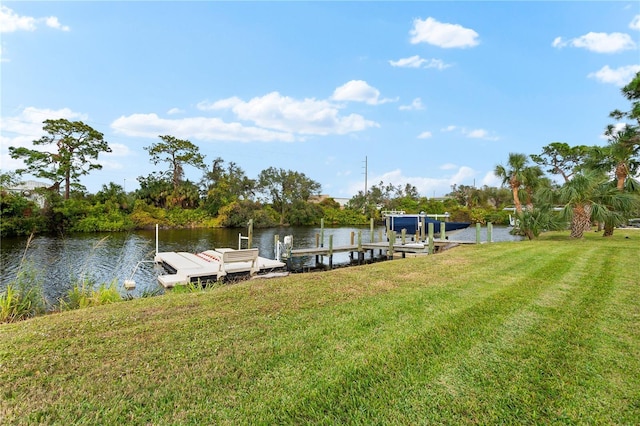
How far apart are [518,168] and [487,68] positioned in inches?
288

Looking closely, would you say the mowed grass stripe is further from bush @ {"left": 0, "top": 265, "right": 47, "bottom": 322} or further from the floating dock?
the floating dock

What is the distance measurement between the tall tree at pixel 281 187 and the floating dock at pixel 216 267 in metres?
36.8

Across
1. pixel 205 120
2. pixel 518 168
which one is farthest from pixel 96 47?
pixel 518 168

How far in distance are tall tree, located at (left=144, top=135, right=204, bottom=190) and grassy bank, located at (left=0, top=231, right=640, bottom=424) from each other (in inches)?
1660

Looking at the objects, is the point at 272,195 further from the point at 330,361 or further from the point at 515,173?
the point at 330,361

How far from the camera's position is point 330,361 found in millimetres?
2744

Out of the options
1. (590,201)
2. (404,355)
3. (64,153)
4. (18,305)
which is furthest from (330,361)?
(64,153)

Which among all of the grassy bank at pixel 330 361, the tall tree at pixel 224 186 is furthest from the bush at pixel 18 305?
the tall tree at pixel 224 186

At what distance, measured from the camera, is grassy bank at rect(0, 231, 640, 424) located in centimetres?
211

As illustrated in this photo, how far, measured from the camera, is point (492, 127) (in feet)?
74.8

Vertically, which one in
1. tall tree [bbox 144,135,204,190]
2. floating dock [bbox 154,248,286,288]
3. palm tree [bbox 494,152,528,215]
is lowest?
floating dock [bbox 154,248,286,288]

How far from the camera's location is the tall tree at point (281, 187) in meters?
48.4

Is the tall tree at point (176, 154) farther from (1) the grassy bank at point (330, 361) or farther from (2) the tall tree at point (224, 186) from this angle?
(1) the grassy bank at point (330, 361)

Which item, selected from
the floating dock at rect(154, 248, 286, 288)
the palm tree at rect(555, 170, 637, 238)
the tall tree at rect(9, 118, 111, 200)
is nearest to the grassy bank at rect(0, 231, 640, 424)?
the floating dock at rect(154, 248, 286, 288)
